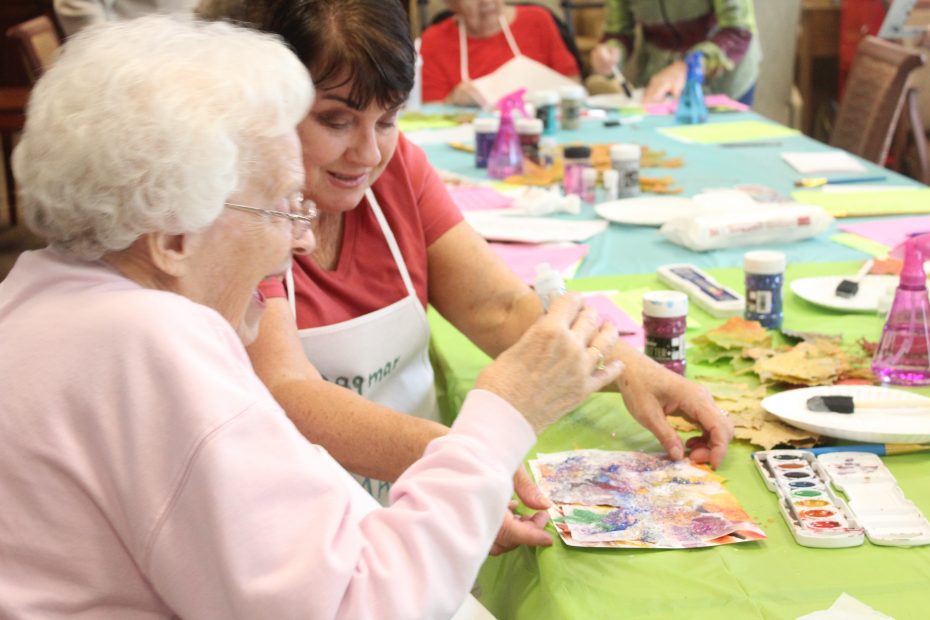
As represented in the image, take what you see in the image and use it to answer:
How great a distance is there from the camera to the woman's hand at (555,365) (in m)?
1.22

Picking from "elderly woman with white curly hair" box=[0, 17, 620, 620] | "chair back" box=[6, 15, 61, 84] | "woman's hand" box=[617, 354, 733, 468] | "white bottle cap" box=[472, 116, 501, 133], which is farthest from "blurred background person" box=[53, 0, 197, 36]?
A: "elderly woman with white curly hair" box=[0, 17, 620, 620]

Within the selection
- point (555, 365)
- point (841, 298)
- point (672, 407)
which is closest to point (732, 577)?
point (555, 365)

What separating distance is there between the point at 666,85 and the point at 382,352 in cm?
282

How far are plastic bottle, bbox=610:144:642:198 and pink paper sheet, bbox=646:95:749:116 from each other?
1.31 meters

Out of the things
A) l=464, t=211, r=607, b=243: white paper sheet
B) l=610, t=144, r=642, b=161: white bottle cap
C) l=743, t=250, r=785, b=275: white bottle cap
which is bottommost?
l=464, t=211, r=607, b=243: white paper sheet

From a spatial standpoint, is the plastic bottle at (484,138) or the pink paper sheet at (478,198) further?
the plastic bottle at (484,138)

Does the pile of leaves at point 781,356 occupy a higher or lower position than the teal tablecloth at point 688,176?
higher

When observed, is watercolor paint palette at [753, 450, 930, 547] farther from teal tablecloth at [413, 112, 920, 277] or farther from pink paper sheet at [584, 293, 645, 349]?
teal tablecloth at [413, 112, 920, 277]

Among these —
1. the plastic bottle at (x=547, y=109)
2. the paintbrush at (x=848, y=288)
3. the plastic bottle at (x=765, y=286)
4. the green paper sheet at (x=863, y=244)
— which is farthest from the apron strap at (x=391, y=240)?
the plastic bottle at (x=547, y=109)

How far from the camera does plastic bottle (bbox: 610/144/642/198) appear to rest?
2.95m

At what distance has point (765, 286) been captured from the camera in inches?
77.5

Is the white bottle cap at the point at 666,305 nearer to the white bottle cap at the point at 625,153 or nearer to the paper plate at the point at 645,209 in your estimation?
the paper plate at the point at 645,209

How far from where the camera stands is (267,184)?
3.81ft

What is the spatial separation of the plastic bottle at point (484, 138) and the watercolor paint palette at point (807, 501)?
205cm
